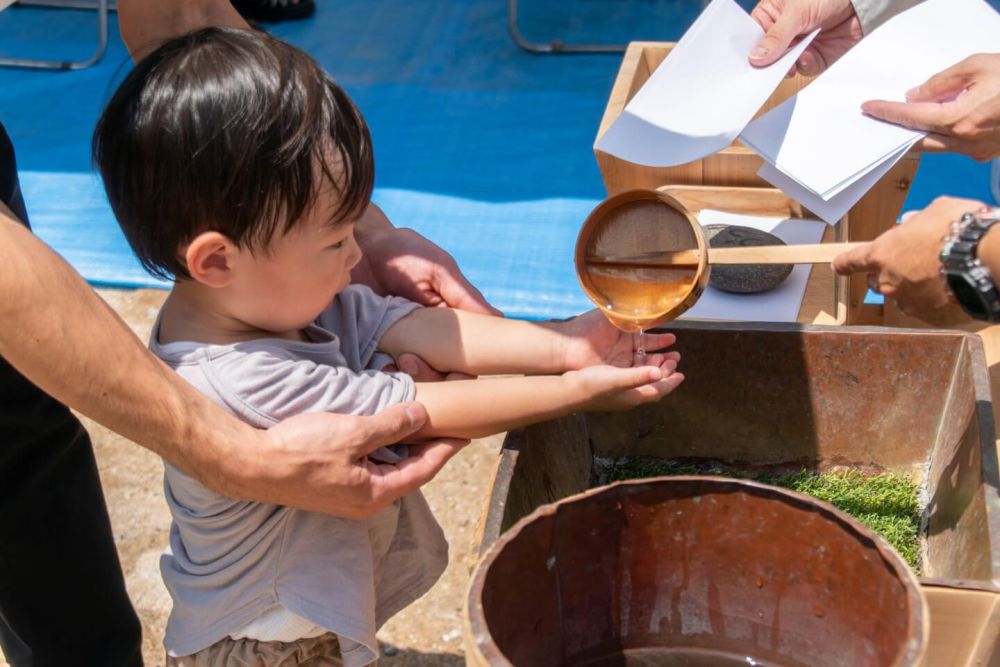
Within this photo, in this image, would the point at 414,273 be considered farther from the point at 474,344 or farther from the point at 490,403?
the point at 490,403

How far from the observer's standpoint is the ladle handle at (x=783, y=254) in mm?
1416

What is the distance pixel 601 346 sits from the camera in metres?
1.48

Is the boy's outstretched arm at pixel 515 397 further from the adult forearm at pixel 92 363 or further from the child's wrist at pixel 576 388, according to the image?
the adult forearm at pixel 92 363

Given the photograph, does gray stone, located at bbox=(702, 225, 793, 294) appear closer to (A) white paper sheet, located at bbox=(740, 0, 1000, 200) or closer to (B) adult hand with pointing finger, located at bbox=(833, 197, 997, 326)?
(A) white paper sheet, located at bbox=(740, 0, 1000, 200)

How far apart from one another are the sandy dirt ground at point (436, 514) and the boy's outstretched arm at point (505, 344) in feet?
2.50

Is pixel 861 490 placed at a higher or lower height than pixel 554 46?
higher

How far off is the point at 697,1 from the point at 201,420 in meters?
4.02

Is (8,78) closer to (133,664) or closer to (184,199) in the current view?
(133,664)

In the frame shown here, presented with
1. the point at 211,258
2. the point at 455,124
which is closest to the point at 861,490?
the point at 211,258

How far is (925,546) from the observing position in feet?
5.08

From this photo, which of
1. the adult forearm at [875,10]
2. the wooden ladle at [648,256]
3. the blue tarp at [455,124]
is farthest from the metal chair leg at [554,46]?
the wooden ladle at [648,256]

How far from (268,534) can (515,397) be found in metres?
0.33

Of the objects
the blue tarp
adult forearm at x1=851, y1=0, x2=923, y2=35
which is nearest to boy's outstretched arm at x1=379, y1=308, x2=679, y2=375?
adult forearm at x1=851, y1=0, x2=923, y2=35

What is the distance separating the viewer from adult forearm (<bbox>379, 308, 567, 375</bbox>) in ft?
4.84
